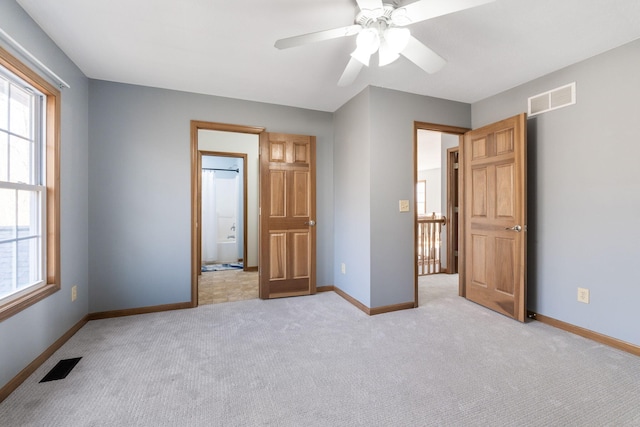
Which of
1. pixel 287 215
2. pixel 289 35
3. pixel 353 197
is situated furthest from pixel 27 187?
pixel 353 197

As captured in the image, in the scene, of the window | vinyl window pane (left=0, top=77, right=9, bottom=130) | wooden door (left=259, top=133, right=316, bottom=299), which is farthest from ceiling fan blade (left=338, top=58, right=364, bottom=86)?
vinyl window pane (left=0, top=77, right=9, bottom=130)

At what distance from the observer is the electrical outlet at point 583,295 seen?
7.98ft

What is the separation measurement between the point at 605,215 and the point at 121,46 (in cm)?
411

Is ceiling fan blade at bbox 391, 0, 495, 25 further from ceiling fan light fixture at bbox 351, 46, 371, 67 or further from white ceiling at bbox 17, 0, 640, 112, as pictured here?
white ceiling at bbox 17, 0, 640, 112

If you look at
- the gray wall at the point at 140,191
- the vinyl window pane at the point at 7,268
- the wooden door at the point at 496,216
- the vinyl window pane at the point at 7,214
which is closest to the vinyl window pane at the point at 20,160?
the vinyl window pane at the point at 7,214

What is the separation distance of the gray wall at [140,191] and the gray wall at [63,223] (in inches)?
4.3

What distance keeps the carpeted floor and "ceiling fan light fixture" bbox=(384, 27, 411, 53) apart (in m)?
2.01

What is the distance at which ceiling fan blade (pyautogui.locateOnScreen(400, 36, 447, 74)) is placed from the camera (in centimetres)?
178

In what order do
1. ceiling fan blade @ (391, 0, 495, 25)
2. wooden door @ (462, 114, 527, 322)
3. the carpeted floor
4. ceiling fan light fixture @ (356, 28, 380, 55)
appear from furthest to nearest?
wooden door @ (462, 114, 527, 322)
ceiling fan light fixture @ (356, 28, 380, 55)
the carpeted floor
ceiling fan blade @ (391, 0, 495, 25)

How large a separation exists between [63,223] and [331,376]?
2444 mm

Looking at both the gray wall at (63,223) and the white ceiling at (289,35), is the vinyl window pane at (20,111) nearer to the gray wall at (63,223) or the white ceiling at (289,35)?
the gray wall at (63,223)

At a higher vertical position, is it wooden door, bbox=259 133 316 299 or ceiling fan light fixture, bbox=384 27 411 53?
ceiling fan light fixture, bbox=384 27 411 53

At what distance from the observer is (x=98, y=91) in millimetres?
2832

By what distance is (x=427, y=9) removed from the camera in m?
1.46
